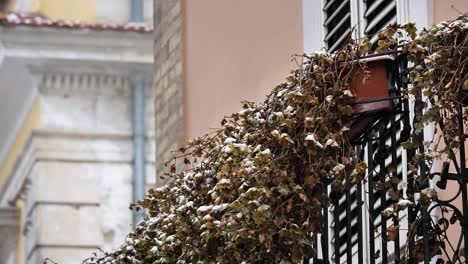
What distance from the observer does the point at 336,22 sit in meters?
9.44

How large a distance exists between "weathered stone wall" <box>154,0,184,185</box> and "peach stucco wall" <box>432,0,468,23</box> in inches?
144

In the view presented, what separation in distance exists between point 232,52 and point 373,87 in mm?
4062

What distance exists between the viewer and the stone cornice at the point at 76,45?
68.7ft

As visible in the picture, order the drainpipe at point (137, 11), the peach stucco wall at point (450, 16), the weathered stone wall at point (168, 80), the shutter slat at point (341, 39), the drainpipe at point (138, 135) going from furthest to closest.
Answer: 1. the drainpipe at point (137, 11)
2. the drainpipe at point (138, 135)
3. the weathered stone wall at point (168, 80)
4. the shutter slat at point (341, 39)
5. the peach stucco wall at point (450, 16)

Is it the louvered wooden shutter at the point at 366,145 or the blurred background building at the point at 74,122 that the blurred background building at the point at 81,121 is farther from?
the louvered wooden shutter at the point at 366,145

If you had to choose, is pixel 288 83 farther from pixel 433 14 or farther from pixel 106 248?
pixel 106 248

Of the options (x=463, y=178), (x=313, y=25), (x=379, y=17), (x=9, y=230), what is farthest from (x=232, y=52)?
(x=9, y=230)

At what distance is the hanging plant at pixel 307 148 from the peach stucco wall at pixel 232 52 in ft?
9.69

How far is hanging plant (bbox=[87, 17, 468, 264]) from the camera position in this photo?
6352mm

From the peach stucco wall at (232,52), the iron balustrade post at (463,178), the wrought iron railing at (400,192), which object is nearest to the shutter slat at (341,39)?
the peach stucco wall at (232,52)

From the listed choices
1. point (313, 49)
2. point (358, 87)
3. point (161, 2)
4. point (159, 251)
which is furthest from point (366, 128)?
point (161, 2)

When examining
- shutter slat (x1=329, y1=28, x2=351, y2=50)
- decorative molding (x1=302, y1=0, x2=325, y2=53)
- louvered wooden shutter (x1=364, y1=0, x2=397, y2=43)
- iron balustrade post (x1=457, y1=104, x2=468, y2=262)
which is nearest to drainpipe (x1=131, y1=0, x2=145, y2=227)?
decorative molding (x1=302, y1=0, x2=325, y2=53)

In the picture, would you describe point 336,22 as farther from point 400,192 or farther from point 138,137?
point 138,137

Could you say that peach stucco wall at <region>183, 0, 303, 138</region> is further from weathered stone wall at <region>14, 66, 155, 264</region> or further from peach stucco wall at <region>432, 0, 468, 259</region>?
weathered stone wall at <region>14, 66, 155, 264</region>
